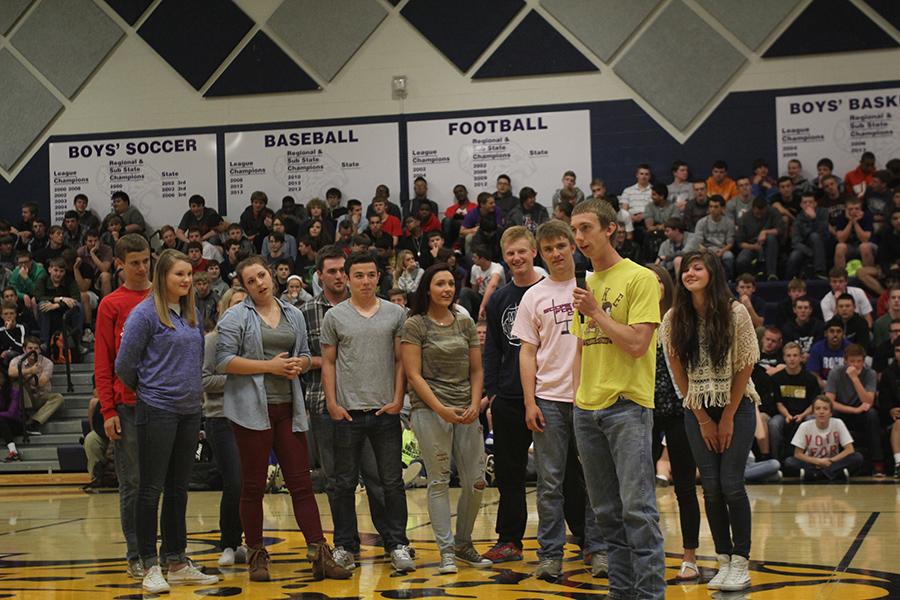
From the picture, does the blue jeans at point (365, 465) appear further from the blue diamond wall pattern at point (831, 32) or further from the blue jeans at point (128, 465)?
the blue diamond wall pattern at point (831, 32)

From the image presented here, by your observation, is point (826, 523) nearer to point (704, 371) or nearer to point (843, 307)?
point (704, 371)

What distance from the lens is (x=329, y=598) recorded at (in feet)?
18.7

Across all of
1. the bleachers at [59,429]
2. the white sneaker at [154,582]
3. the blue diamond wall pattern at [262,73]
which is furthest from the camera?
the blue diamond wall pattern at [262,73]

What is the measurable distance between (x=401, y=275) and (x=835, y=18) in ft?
25.8

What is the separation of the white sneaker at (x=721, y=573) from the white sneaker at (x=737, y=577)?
0.02 meters

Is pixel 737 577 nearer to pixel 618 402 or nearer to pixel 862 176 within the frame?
pixel 618 402

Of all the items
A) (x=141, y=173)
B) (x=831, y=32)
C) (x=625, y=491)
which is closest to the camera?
(x=625, y=491)

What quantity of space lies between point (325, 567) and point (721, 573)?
6.74 ft

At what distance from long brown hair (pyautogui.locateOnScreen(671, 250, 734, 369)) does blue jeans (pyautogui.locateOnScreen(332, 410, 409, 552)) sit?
1727 mm

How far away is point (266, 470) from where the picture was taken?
6465mm

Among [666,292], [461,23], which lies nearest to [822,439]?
[666,292]

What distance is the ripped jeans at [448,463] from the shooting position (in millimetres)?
6539

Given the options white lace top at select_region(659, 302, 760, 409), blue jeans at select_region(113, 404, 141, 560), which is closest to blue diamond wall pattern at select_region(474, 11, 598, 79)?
white lace top at select_region(659, 302, 760, 409)

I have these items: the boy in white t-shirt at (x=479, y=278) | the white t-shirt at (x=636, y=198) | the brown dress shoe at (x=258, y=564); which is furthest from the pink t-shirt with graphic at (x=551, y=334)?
the white t-shirt at (x=636, y=198)
